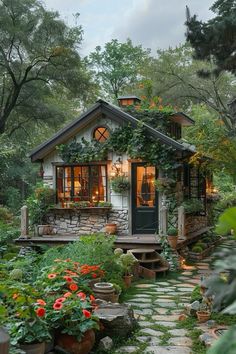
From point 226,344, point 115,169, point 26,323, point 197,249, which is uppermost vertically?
point 115,169

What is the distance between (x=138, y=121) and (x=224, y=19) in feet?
16.7

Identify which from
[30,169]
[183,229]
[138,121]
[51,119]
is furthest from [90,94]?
[183,229]

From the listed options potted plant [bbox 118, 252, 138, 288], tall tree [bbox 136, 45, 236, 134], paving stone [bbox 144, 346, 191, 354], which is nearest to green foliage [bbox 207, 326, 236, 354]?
paving stone [bbox 144, 346, 191, 354]

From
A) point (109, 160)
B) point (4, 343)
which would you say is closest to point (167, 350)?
point (4, 343)

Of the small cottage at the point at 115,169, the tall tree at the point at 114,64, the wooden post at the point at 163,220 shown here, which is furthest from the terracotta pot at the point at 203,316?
the tall tree at the point at 114,64

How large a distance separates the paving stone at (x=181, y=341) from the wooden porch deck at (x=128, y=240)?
216 inches

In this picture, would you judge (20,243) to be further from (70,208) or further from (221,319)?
(221,319)

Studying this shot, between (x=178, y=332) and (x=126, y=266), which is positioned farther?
(x=126, y=266)

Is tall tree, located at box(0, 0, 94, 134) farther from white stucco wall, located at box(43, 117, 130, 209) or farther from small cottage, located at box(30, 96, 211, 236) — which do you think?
small cottage, located at box(30, 96, 211, 236)

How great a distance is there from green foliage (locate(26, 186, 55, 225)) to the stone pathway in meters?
4.94

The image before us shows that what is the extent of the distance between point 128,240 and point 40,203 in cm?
332

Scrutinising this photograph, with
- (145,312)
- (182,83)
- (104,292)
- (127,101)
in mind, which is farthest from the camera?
(182,83)

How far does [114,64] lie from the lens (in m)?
32.8

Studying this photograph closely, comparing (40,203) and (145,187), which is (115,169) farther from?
(40,203)
